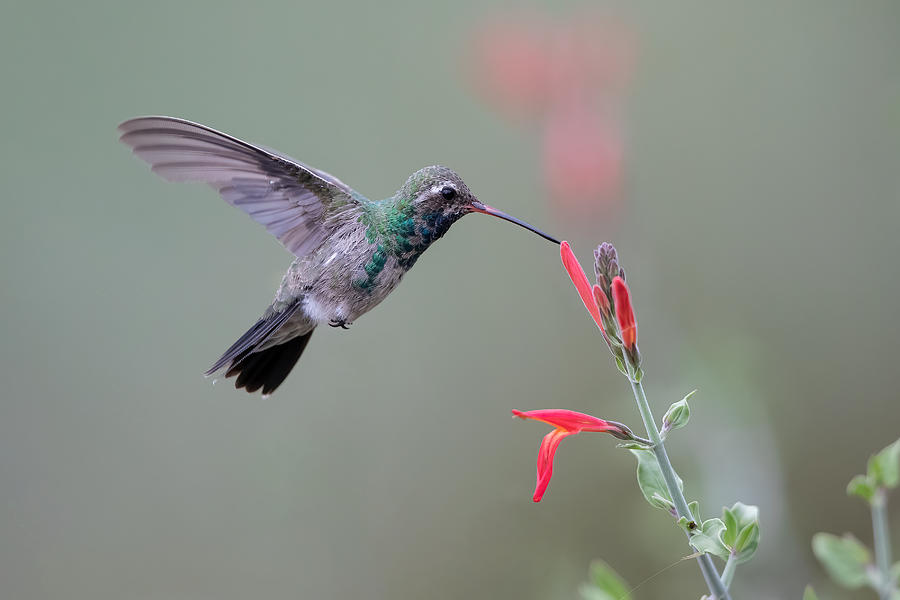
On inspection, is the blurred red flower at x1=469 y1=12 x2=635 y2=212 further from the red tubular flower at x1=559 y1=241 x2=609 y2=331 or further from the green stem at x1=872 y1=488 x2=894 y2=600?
the green stem at x1=872 y1=488 x2=894 y2=600

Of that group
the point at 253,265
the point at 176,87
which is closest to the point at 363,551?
the point at 253,265

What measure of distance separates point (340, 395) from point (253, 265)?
0.55 metres

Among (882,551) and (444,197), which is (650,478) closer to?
(882,551)

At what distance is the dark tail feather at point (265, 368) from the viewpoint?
1.47 m

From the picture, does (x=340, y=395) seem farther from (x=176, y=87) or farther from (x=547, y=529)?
(x=176, y=87)

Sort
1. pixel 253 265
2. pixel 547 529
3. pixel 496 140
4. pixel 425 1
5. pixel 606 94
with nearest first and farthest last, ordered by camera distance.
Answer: pixel 606 94, pixel 547 529, pixel 253 265, pixel 496 140, pixel 425 1

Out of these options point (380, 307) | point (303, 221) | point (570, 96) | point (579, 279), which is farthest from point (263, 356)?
point (380, 307)

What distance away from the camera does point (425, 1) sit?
10.6ft

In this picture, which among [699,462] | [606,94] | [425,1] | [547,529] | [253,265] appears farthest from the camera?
[425,1]

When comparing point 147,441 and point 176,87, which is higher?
point 176,87

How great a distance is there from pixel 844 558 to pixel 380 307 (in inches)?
89.5

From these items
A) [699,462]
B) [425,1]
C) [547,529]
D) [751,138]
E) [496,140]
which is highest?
[425,1]

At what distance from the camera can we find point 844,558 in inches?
23.1

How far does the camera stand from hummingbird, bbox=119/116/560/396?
123cm
